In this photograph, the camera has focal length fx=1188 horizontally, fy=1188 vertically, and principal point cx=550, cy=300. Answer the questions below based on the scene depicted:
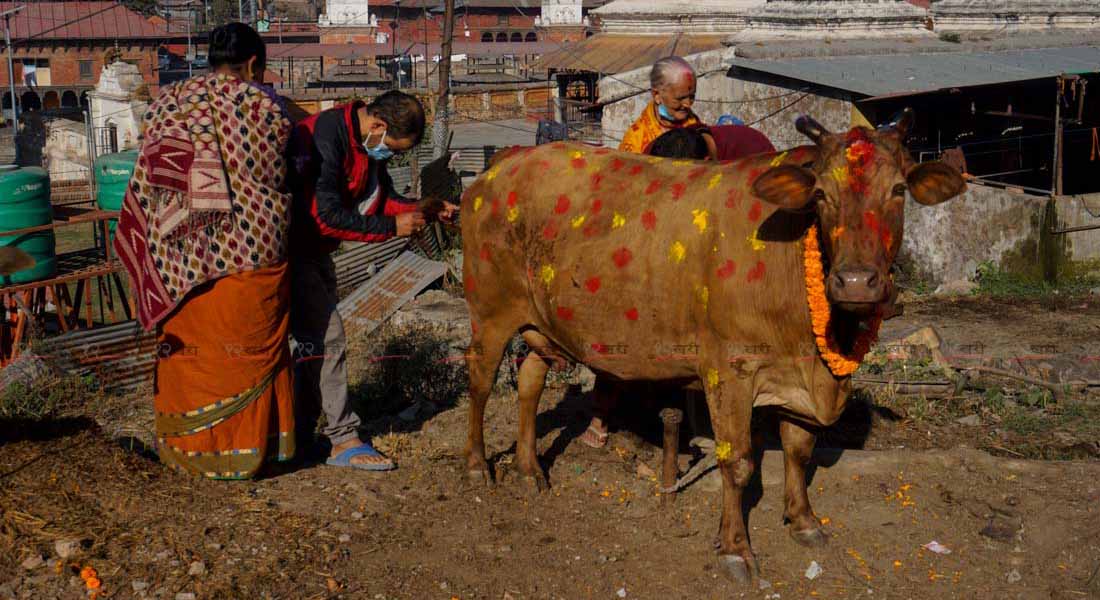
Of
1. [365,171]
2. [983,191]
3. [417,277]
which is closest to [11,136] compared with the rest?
[417,277]

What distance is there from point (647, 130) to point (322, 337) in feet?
7.19

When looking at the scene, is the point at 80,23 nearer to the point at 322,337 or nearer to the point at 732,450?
the point at 322,337

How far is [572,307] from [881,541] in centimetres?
181

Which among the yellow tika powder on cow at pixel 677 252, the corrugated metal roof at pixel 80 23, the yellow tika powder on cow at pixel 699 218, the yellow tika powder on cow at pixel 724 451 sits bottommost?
the yellow tika powder on cow at pixel 724 451

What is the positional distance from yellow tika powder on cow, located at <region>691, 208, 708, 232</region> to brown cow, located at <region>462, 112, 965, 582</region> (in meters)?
0.01

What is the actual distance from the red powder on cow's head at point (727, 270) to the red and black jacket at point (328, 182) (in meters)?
1.71

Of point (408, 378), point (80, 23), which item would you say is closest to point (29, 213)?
point (408, 378)

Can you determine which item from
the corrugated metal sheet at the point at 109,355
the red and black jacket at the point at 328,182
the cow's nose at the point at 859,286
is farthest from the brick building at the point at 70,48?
the cow's nose at the point at 859,286

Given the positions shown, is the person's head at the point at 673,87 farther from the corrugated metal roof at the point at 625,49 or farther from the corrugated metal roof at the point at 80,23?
the corrugated metal roof at the point at 80,23

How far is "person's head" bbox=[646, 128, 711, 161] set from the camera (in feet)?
21.3

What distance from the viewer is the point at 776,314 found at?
16.8 ft

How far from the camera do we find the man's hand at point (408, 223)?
593 cm

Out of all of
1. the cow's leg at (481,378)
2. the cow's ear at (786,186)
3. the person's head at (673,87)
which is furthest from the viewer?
the person's head at (673,87)

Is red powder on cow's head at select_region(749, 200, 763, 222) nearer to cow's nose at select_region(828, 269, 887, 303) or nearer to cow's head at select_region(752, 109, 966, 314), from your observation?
cow's head at select_region(752, 109, 966, 314)
